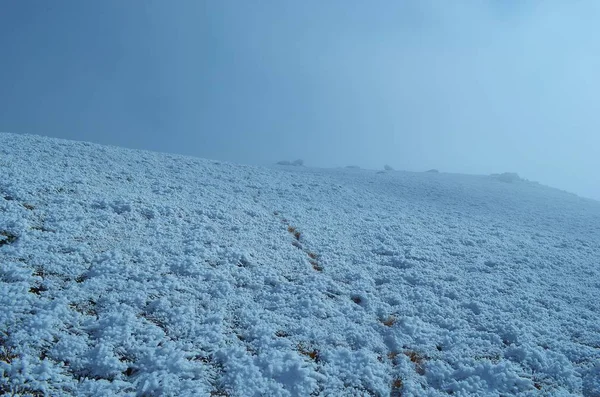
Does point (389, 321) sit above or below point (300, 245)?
below

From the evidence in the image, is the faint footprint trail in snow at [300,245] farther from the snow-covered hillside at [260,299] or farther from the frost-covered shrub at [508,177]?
the frost-covered shrub at [508,177]

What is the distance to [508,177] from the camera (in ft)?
130

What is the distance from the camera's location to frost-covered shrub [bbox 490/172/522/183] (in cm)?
3903

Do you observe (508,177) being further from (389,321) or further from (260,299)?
(260,299)

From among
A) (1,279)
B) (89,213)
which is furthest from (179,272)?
(89,213)

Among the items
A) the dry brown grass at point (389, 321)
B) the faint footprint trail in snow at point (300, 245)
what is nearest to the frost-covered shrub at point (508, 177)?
the faint footprint trail in snow at point (300, 245)

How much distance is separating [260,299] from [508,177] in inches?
1645

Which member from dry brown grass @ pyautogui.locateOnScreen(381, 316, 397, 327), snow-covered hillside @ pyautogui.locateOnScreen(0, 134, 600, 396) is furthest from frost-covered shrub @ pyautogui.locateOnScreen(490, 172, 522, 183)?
dry brown grass @ pyautogui.locateOnScreen(381, 316, 397, 327)

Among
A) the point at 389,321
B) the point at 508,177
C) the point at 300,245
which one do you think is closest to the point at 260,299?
the point at 389,321

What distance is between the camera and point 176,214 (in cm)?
1140

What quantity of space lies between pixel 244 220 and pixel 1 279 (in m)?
7.29

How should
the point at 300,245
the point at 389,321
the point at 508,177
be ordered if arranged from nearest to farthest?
the point at 389,321
the point at 300,245
the point at 508,177

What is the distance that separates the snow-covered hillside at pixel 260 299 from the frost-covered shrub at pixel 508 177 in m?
26.8

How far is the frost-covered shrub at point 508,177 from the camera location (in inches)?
1537
